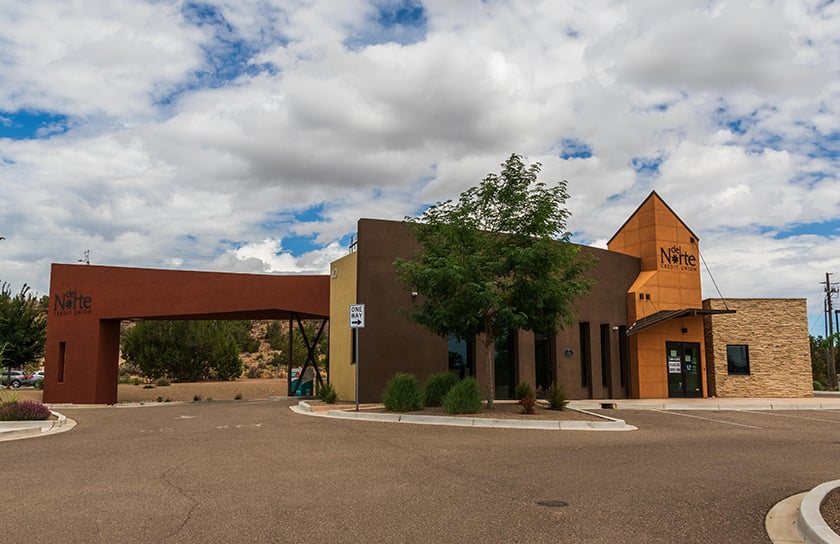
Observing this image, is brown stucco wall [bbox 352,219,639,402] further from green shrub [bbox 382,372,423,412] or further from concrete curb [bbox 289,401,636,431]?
concrete curb [bbox 289,401,636,431]

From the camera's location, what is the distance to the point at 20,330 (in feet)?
114

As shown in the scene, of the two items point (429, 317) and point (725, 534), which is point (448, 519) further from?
point (429, 317)

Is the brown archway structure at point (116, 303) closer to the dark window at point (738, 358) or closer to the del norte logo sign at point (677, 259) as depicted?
the del norte logo sign at point (677, 259)

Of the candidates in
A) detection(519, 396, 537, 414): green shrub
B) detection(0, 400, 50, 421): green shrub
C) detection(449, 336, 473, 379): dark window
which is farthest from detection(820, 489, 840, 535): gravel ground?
detection(0, 400, 50, 421): green shrub

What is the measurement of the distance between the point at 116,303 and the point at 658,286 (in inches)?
849

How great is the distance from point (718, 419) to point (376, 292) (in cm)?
1074

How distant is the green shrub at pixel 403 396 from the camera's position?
1831cm

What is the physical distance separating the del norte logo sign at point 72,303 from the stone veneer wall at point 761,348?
82.9 feet

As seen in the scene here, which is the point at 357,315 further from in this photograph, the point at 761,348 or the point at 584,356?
the point at 761,348

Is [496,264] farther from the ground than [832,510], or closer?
farther from the ground

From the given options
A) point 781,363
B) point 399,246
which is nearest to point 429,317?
point 399,246


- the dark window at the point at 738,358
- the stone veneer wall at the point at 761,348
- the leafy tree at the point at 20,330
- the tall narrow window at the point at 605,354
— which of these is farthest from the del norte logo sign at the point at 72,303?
the dark window at the point at 738,358

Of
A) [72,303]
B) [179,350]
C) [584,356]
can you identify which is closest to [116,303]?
[72,303]

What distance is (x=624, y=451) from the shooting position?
11992mm
